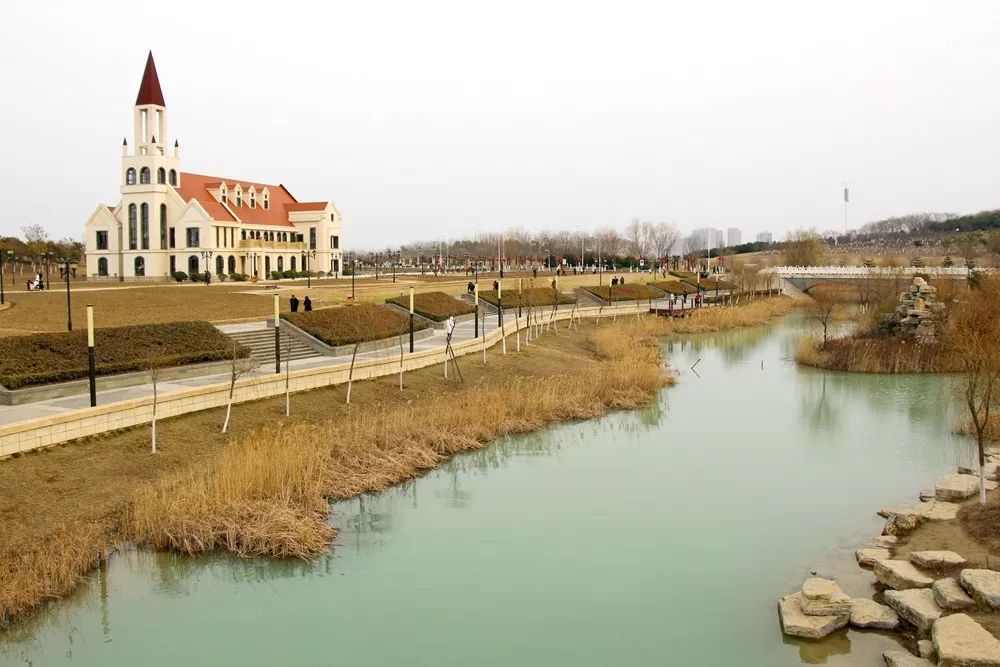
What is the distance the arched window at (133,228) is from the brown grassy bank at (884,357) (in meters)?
47.1

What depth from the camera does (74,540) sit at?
11.3 m

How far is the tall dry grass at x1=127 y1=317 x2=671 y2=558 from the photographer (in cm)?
1232

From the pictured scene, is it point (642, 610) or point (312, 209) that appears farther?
point (312, 209)

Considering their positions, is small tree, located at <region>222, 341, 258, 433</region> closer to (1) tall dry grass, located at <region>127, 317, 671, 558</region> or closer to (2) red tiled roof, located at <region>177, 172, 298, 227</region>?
(1) tall dry grass, located at <region>127, 317, 671, 558</region>

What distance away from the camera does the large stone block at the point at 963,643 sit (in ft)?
28.1

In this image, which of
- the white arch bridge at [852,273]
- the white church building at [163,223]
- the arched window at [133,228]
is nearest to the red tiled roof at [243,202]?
the white church building at [163,223]

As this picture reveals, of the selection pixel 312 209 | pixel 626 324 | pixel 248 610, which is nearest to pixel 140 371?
pixel 248 610

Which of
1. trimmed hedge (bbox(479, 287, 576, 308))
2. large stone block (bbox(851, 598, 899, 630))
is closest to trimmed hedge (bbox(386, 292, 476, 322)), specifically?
trimmed hedge (bbox(479, 287, 576, 308))

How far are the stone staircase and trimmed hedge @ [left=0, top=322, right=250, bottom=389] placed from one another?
141cm

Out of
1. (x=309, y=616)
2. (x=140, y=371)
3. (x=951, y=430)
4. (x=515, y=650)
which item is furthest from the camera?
(x=951, y=430)

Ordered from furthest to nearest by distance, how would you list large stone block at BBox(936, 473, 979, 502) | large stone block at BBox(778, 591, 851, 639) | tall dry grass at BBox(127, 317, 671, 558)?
large stone block at BBox(936, 473, 979, 502)
tall dry grass at BBox(127, 317, 671, 558)
large stone block at BBox(778, 591, 851, 639)

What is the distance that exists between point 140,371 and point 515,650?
39.7 feet

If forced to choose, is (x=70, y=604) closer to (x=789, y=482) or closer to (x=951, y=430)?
(x=789, y=482)

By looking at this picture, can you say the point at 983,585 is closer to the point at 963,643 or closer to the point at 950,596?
the point at 950,596
